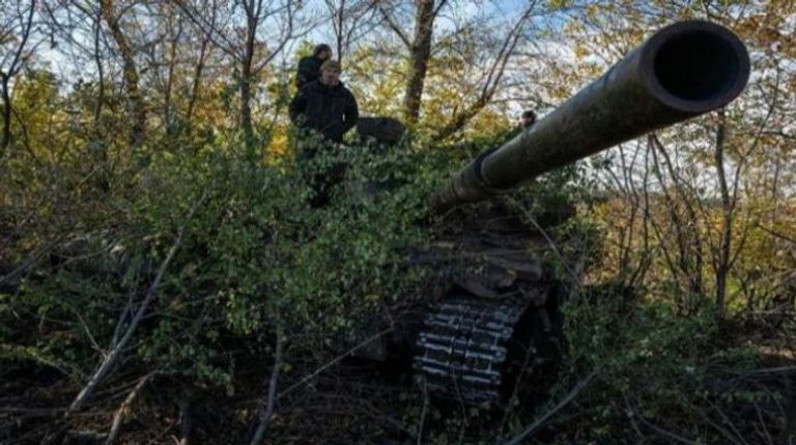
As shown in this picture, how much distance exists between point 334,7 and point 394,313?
33.0 feet

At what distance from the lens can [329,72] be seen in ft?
24.8

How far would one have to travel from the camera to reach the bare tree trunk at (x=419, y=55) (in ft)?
53.0

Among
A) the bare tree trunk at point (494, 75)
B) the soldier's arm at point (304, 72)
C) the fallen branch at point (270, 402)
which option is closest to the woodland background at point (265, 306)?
the fallen branch at point (270, 402)

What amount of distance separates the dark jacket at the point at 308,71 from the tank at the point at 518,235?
2375mm

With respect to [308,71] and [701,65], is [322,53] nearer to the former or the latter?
[308,71]

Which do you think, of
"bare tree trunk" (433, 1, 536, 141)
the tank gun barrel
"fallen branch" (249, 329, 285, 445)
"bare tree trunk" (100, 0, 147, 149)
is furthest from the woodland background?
"bare tree trunk" (433, 1, 536, 141)

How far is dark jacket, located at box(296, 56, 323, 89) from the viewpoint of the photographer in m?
8.08

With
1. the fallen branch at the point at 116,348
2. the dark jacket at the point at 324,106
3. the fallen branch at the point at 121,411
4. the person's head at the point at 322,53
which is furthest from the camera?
the person's head at the point at 322,53

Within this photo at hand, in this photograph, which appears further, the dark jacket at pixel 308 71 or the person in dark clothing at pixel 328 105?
the dark jacket at pixel 308 71

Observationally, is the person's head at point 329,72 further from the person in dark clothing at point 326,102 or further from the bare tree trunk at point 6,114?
the bare tree trunk at point 6,114

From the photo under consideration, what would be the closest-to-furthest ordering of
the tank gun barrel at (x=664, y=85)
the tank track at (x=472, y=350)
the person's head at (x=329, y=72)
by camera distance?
the tank gun barrel at (x=664, y=85) → the tank track at (x=472, y=350) → the person's head at (x=329, y=72)

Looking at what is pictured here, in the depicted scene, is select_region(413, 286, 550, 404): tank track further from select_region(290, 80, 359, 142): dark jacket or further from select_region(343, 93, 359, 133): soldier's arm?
select_region(343, 93, 359, 133): soldier's arm

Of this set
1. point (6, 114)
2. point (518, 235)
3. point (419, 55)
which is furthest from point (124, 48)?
point (518, 235)

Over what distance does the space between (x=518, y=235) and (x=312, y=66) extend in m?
2.96
